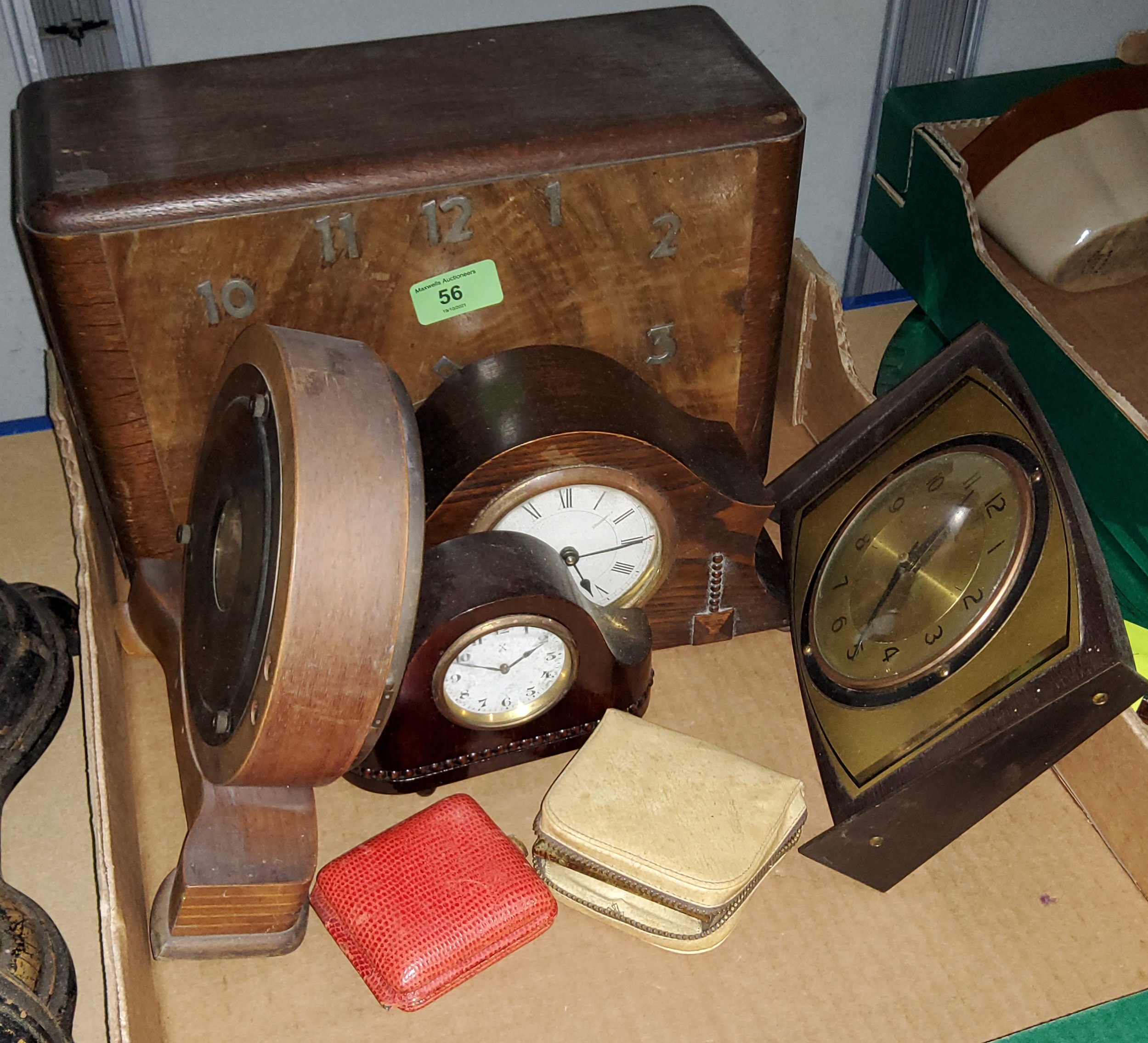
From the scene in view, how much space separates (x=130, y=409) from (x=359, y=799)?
1.49 ft

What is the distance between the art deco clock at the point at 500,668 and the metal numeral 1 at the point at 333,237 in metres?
0.28

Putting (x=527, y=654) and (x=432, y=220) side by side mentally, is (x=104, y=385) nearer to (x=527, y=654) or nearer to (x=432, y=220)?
(x=432, y=220)

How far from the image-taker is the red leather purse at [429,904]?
1.02 meters

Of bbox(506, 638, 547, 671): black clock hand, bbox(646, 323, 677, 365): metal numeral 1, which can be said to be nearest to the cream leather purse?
bbox(506, 638, 547, 671): black clock hand

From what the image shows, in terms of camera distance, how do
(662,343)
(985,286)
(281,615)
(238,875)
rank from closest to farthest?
(281,615)
(238,875)
(662,343)
(985,286)

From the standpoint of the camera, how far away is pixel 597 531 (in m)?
1.18

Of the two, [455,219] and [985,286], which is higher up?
[455,219]

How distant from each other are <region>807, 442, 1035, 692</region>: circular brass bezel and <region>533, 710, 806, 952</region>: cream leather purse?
5.0 inches

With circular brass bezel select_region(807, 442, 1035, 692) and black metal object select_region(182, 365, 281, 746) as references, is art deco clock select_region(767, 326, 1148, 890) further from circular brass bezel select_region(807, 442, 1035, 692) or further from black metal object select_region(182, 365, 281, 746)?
black metal object select_region(182, 365, 281, 746)

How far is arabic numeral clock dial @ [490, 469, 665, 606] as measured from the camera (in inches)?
44.2

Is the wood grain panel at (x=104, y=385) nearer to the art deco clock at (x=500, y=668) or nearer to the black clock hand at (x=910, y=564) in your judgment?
the art deco clock at (x=500, y=668)

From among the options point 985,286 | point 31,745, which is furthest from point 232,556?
point 985,286

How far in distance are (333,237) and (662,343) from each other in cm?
37

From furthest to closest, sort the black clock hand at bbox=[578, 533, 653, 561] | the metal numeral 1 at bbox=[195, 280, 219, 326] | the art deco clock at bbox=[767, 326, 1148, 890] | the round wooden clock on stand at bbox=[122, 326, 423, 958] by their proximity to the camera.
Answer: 1. the black clock hand at bbox=[578, 533, 653, 561]
2. the metal numeral 1 at bbox=[195, 280, 219, 326]
3. the art deco clock at bbox=[767, 326, 1148, 890]
4. the round wooden clock on stand at bbox=[122, 326, 423, 958]
